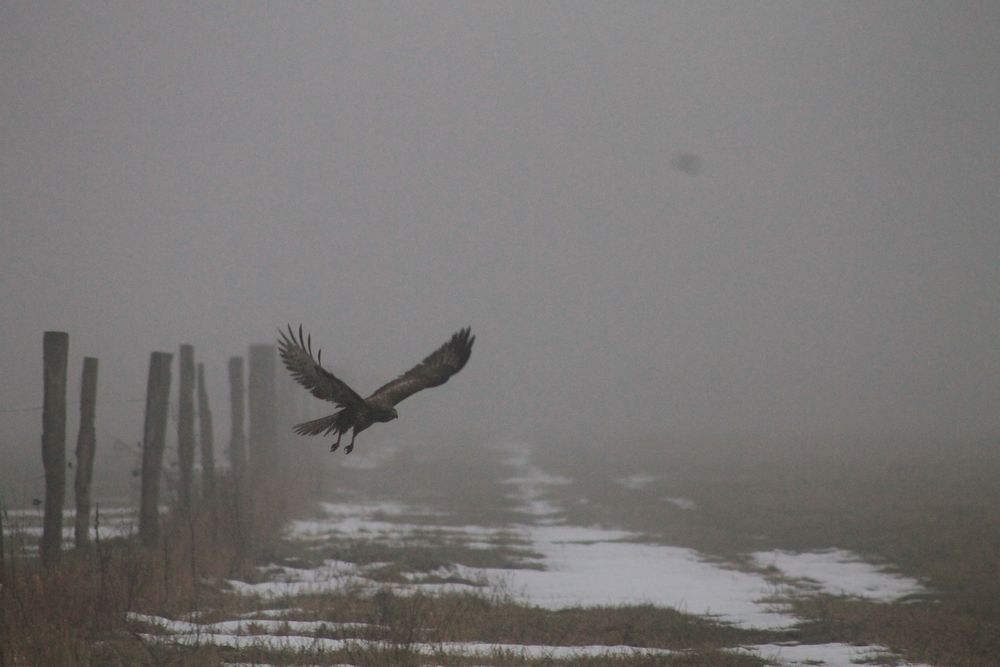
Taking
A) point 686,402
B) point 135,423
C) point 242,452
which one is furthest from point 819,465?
point 686,402

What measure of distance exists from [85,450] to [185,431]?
3964 millimetres

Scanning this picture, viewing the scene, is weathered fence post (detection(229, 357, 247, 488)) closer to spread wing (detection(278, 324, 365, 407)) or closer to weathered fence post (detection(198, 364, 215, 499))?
weathered fence post (detection(198, 364, 215, 499))

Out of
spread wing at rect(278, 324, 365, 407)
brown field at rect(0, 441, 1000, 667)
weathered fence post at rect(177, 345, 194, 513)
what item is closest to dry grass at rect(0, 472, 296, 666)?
brown field at rect(0, 441, 1000, 667)

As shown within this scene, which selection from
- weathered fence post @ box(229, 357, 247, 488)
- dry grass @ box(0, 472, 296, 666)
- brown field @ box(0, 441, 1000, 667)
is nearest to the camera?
dry grass @ box(0, 472, 296, 666)

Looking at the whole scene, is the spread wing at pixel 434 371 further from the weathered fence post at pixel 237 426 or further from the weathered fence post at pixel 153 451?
the weathered fence post at pixel 237 426

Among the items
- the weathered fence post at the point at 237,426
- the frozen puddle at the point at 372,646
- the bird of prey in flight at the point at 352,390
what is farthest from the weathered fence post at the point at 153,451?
the bird of prey in flight at the point at 352,390

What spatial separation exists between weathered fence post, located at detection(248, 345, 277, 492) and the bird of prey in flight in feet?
46.6

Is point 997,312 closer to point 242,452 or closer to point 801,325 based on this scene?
point 801,325

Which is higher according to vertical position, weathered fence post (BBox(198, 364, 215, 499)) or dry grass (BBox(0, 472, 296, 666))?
weathered fence post (BBox(198, 364, 215, 499))

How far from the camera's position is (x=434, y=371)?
8539mm

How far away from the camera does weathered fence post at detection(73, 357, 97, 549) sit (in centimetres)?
1302

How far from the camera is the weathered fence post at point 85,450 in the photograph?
13.0 meters

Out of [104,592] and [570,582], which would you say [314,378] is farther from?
[570,582]

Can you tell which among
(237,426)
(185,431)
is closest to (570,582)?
(185,431)
